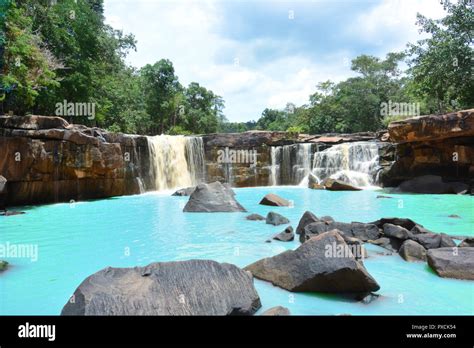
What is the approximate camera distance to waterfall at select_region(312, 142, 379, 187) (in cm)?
2181

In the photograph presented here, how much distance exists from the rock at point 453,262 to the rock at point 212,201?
746 centimetres

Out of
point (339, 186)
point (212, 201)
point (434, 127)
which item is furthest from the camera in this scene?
point (339, 186)

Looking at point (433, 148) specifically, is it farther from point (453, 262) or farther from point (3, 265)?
point (3, 265)

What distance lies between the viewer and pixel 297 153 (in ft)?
81.4

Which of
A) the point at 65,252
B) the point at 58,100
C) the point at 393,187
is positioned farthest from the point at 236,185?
the point at 65,252

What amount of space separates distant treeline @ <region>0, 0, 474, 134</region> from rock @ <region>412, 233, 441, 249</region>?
12029 mm

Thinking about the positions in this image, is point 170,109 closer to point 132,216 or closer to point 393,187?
point 393,187

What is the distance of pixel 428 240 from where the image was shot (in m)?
6.41

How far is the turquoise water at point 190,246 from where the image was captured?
14.2 ft

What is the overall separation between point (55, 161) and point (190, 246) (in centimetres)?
1027

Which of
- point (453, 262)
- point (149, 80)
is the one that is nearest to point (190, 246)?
point (453, 262)

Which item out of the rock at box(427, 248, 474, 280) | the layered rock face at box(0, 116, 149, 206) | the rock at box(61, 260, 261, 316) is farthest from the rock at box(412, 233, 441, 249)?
the layered rock face at box(0, 116, 149, 206)
